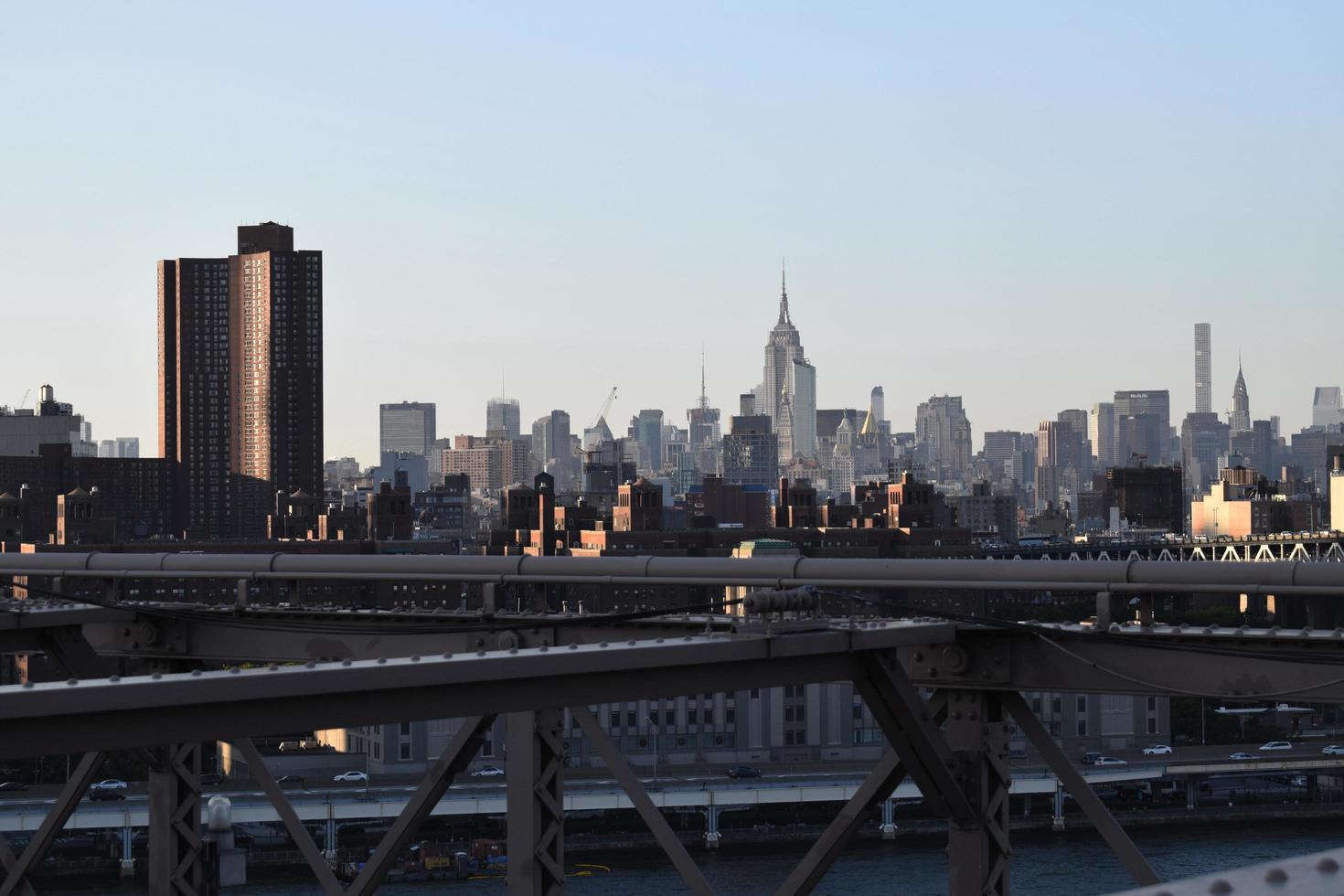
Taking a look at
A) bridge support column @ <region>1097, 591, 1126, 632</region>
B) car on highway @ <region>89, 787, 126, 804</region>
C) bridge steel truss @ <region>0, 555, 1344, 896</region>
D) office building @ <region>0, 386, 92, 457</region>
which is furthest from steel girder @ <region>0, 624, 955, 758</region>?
office building @ <region>0, 386, 92, 457</region>

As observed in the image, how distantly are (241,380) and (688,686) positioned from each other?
187 m

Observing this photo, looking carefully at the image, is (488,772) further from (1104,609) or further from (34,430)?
(34,430)

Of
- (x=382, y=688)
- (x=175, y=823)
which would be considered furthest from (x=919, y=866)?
(x=382, y=688)

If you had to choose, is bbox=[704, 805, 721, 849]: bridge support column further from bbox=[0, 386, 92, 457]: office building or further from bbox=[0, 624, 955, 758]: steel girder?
bbox=[0, 386, 92, 457]: office building

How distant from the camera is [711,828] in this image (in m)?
58.7

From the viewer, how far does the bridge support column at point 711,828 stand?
190 feet

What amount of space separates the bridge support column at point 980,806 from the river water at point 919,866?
41399mm

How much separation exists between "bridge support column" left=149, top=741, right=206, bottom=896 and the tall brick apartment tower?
175968 millimetres

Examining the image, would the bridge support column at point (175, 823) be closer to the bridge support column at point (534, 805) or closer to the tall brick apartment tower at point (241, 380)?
the bridge support column at point (534, 805)

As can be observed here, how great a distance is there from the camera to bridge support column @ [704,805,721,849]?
57.8 m

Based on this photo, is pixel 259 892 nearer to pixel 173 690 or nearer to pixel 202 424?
pixel 173 690

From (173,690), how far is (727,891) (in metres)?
46.5

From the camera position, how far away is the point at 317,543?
12488cm

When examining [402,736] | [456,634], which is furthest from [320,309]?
[456,634]
